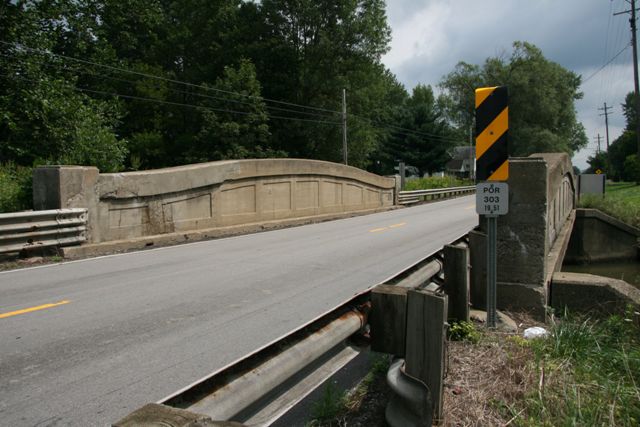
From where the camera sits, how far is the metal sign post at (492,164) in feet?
16.5

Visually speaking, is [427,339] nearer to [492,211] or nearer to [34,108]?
[492,211]

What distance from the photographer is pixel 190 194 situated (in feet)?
42.5

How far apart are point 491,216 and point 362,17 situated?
41.2 m

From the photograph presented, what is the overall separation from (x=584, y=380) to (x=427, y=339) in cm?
166

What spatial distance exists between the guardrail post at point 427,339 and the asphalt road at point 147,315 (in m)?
1.92

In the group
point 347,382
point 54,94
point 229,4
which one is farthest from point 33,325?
point 229,4

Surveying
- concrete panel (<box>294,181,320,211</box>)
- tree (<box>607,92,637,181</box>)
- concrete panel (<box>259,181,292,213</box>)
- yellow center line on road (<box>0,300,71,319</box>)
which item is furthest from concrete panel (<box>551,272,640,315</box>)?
tree (<box>607,92,637,181</box>)

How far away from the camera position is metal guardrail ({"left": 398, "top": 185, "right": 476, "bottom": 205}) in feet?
94.4

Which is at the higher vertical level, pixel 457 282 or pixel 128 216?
pixel 128 216

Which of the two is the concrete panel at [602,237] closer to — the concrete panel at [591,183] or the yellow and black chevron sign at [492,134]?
the concrete panel at [591,183]

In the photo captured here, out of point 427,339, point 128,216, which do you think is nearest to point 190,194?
point 128,216

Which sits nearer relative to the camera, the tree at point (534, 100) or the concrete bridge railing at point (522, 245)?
the concrete bridge railing at point (522, 245)

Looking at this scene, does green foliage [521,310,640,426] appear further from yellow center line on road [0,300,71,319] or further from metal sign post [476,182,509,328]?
yellow center line on road [0,300,71,319]

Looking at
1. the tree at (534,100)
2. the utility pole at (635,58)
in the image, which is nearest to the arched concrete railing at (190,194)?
the utility pole at (635,58)
